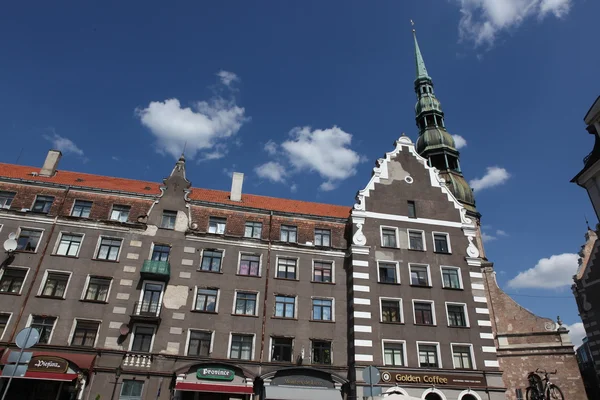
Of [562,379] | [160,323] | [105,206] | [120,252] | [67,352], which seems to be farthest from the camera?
[562,379]

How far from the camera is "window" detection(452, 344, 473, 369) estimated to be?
3008 cm

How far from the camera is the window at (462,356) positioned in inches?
1184

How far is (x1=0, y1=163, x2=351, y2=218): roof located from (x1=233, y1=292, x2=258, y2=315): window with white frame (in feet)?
24.6

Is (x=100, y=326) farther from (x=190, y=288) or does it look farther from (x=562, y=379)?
(x=562, y=379)

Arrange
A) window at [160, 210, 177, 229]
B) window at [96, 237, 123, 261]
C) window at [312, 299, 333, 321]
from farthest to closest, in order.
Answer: window at [160, 210, 177, 229] < window at [312, 299, 333, 321] < window at [96, 237, 123, 261]

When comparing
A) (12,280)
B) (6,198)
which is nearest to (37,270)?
(12,280)

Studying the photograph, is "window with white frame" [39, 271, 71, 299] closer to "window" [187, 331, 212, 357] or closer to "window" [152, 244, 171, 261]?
"window" [152, 244, 171, 261]

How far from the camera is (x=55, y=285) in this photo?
95.3ft

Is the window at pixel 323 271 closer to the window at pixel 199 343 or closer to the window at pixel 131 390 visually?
the window at pixel 199 343

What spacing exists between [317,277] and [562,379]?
23116mm

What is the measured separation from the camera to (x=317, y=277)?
32.7 metres

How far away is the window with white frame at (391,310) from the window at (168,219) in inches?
663

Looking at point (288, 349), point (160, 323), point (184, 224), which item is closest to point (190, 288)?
point (160, 323)

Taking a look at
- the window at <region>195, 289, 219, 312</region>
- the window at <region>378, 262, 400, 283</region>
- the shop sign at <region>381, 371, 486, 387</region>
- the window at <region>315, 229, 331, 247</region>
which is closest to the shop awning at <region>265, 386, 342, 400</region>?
the shop sign at <region>381, 371, 486, 387</region>
